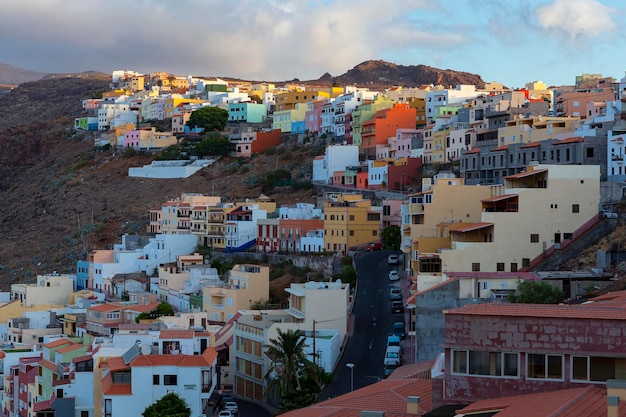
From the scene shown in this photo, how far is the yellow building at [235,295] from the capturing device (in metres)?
52.6

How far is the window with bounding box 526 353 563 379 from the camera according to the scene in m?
18.0

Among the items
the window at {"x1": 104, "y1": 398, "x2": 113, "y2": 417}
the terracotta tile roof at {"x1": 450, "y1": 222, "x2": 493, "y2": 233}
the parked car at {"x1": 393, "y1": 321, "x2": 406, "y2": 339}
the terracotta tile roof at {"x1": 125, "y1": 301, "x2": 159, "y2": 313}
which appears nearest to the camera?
the window at {"x1": 104, "y1": 398, "x2": 113, "y2": 417}

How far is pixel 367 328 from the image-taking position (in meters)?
45.2

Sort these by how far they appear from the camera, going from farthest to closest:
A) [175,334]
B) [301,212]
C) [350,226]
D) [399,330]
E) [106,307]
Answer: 1. [301,212]
2. [350,226]
3. [106,307]
4. [399,330]
5. [175,334]

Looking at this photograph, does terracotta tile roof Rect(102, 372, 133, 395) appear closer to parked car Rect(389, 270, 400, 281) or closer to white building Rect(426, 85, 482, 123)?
parked car Rect(389, 270, 400, 281)

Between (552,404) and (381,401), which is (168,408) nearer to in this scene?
(381,401)

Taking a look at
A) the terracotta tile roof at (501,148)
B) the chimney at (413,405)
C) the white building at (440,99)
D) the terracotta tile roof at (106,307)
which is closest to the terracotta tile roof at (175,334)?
the terracotta tile roof at (106,307)

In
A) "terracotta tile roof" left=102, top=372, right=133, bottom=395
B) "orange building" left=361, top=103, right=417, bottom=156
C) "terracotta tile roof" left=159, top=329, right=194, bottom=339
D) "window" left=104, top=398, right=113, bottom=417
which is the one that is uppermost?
"orange building" left=361, top=103, right=417, bottom=156

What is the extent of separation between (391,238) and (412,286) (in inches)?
662

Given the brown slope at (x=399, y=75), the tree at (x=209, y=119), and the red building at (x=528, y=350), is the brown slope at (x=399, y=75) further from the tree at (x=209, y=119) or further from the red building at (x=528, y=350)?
the red building at (x=528, y=350)

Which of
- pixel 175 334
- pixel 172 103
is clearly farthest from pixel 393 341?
pixel 172 103

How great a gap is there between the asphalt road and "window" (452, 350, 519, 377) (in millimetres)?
17899

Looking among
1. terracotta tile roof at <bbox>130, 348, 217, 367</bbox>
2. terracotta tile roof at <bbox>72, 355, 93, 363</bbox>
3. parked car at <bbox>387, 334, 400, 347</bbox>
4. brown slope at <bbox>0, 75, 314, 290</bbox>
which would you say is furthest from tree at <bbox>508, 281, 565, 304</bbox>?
brown slope at <bbox>0, 75, 314, 290</bbox>

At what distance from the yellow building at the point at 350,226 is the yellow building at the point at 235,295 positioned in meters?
8.52
